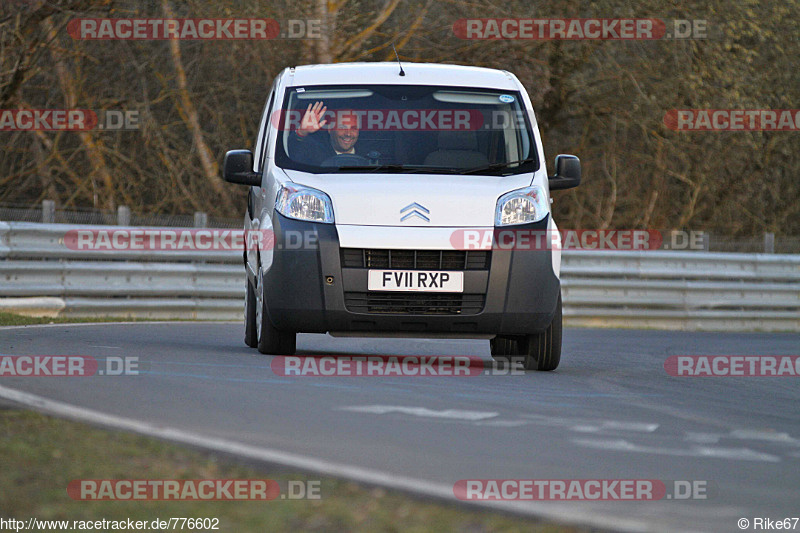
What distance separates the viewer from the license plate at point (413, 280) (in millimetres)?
8195

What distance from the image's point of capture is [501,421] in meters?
5.81

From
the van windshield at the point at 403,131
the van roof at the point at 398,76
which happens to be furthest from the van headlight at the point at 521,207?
the van roof at the point at 398,76

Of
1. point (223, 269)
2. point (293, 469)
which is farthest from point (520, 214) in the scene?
point (223, 269)

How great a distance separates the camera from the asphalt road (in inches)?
170

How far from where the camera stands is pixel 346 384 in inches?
279

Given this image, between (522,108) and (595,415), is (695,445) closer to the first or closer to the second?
(595,415)

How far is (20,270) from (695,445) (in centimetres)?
1086

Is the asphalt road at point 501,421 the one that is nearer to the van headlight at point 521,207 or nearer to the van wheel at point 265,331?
the van wheel at point 265,331

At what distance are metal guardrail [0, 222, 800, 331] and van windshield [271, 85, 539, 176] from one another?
6.65 m

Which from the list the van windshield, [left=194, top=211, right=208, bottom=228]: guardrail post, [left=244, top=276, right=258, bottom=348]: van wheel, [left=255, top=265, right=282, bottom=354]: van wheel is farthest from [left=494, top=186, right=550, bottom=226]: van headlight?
[left=194, top=211, right=208, bottom=228]: guardrail post

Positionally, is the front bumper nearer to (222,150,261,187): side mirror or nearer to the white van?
the white van

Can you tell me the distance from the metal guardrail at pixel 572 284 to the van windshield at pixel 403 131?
6653mm

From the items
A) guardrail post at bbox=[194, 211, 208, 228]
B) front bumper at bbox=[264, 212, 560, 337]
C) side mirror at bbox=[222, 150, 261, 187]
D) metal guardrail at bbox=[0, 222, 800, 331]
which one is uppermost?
side mirror at bbox=[222, 150, 261, 187]

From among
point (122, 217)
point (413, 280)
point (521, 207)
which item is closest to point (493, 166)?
point (521, 207)
